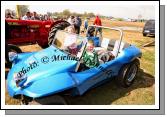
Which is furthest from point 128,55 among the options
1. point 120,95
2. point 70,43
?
point 70,43

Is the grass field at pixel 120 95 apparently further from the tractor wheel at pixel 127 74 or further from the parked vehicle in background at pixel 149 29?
the parked vehicle in background at pixel 149 29

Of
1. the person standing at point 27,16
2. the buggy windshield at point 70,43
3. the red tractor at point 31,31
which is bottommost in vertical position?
the buggy windshield at point 70,43

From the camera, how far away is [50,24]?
9734 mm

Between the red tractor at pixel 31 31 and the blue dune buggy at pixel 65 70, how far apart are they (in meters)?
2.90

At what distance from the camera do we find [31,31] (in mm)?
9203

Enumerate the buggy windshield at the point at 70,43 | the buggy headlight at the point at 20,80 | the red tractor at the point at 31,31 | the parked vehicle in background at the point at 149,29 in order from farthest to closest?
the parked vehicle in background at the point at 149,29, the red tractor at the point at 31,31, the buggy windshield at the point at 70,43, the buggy headlight at the point at 20,80

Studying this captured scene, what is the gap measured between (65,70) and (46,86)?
2.05 feet

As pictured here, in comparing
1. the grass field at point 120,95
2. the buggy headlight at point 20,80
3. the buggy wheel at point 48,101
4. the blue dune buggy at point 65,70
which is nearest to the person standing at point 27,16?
the blue dune buggy at point 65,70

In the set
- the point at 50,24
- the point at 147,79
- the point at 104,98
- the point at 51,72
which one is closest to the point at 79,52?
the point at 51,72

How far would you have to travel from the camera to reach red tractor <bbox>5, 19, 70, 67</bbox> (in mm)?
8594

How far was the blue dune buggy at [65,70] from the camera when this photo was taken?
Answer: 445cm

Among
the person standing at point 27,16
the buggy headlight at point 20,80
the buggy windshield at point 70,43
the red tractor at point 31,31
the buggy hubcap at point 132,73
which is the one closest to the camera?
the buggy headlight at point 20,80

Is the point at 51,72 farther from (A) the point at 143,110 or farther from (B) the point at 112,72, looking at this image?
(A) the point at 143,110

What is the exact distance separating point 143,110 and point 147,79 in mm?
1907
